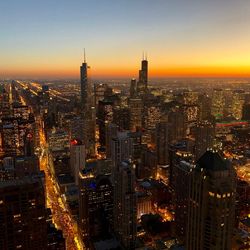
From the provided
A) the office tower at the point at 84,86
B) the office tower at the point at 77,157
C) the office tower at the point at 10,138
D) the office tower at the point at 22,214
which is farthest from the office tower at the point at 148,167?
the office tower at the point at 84,86

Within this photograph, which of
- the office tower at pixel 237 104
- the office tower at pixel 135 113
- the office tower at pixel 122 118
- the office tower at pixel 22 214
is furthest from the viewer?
the office tower at pixel 237 104

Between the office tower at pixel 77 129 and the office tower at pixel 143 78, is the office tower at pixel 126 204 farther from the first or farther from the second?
the office tower at pixel 143 78

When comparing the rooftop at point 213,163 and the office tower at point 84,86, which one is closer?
the rooftop at point 213,163

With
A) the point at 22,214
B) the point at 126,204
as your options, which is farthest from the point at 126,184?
the point at 22,214

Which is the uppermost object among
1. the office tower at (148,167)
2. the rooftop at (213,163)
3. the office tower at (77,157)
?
the rooftop at (213,163)

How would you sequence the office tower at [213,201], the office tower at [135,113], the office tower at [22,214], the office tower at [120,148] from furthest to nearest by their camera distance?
the office tower at [135,113] → the office tower at [120,148] → the office tower at [22,214] → the office tower at [213,201]

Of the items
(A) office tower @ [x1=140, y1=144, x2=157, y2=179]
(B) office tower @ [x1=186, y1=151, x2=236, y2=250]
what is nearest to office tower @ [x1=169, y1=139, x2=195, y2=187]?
(A) office tower @ [x1=140, y1=144, x2=157, y2=179]

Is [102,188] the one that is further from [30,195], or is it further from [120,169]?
[30,195]
